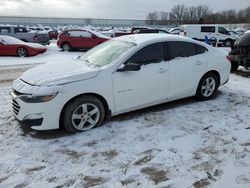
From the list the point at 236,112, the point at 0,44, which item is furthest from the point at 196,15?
the point at 236,112

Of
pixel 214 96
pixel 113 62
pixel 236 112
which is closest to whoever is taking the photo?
pixel 113 62

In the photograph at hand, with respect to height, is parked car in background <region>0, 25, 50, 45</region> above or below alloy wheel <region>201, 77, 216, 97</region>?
above

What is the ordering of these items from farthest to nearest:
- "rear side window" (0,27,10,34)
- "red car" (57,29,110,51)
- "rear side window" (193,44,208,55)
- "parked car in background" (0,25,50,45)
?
"rear side window" (0,27,10,34)
"parked car in background" (0,25,50,45)
"red car" (57,29,110,51)
"rear side window" (193,44,208,55)

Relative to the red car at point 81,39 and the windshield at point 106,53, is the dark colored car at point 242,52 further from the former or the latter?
the red car at point 81,39

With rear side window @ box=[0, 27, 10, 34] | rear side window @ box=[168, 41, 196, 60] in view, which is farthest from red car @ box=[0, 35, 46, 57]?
rear side window @ box=[168, 41, 196, 60]

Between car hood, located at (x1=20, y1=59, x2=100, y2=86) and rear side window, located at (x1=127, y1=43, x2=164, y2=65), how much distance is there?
2.60ft

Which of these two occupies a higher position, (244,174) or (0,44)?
(0,44)

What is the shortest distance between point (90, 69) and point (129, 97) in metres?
0.86

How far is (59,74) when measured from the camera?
468 cm

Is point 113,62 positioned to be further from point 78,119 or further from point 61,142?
point 61,142

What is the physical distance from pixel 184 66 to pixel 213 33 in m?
20.3

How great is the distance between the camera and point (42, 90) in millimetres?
4316

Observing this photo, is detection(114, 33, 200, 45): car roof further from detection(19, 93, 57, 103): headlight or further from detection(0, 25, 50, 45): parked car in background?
detection(0, 25, 50, 45): parked car in background

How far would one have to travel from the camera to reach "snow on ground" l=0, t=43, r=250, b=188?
3.41m
